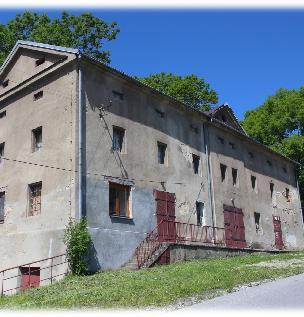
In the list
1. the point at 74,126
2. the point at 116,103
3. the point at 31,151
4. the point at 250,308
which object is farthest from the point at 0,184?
the point at 250,308

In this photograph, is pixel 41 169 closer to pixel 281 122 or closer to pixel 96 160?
pixel 96 160

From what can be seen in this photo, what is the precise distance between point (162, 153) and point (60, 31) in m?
15.8

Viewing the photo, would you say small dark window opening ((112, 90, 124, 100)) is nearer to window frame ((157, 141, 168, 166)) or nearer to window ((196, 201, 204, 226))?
window frame ((157, 141, 168, 166))

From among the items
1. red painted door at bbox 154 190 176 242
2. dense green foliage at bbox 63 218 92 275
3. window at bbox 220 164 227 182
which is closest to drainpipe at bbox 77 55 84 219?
dense green foliage at bbox 63 218 92 275

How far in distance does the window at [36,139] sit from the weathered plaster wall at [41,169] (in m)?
0.15

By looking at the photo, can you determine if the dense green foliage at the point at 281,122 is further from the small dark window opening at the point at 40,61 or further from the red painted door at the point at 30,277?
the red painted door at the point at 30,277

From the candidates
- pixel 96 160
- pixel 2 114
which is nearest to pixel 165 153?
pixel 96 160

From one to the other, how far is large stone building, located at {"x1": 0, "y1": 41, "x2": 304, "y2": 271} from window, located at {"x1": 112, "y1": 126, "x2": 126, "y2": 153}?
0.05 metres

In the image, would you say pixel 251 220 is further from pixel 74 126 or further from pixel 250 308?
pixel 250 308

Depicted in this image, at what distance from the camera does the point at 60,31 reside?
106 feet

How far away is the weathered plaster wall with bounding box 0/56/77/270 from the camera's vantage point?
16.5 m

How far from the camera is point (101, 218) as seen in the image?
1675cm

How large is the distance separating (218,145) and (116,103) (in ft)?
26.9

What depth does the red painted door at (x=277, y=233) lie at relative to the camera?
95.4ft
